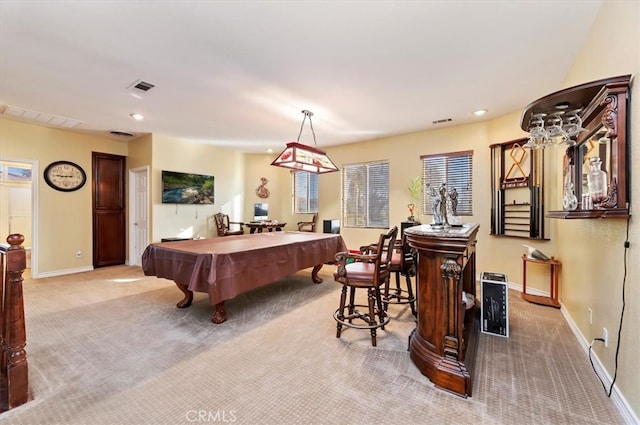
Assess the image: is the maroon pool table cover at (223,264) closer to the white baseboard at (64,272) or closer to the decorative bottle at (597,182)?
the decorative bottle at (597,182)

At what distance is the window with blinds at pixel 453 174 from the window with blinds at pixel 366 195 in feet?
2.65

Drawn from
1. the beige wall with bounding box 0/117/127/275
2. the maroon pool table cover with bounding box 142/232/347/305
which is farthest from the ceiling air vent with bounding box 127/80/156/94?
the beige wall with bounding box 0/117/127/275

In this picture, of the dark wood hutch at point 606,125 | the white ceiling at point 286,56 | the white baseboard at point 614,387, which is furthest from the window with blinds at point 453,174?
the dark wood hutch at point 606,125

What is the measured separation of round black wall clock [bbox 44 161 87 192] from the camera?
5.09 metres

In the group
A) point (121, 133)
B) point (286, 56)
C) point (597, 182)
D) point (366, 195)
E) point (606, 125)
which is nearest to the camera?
point (606, 125)

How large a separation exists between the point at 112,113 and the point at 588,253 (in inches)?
239

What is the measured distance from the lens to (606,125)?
1.70m

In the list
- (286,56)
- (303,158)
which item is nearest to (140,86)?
(286,56)

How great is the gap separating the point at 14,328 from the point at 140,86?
8.88ft

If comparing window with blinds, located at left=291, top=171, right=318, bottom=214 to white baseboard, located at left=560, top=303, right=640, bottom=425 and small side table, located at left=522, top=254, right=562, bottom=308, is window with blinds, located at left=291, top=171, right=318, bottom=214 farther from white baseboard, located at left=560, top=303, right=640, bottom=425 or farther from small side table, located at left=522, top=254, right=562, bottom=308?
white baseboard, located at left=560, top=303, right=640, bottom=425

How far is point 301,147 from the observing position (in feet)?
11.7

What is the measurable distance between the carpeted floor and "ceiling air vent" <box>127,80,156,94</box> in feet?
8.73

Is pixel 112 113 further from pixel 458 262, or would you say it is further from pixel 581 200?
pixel 581 200

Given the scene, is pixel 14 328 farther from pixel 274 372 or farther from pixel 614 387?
pixel 614 387
